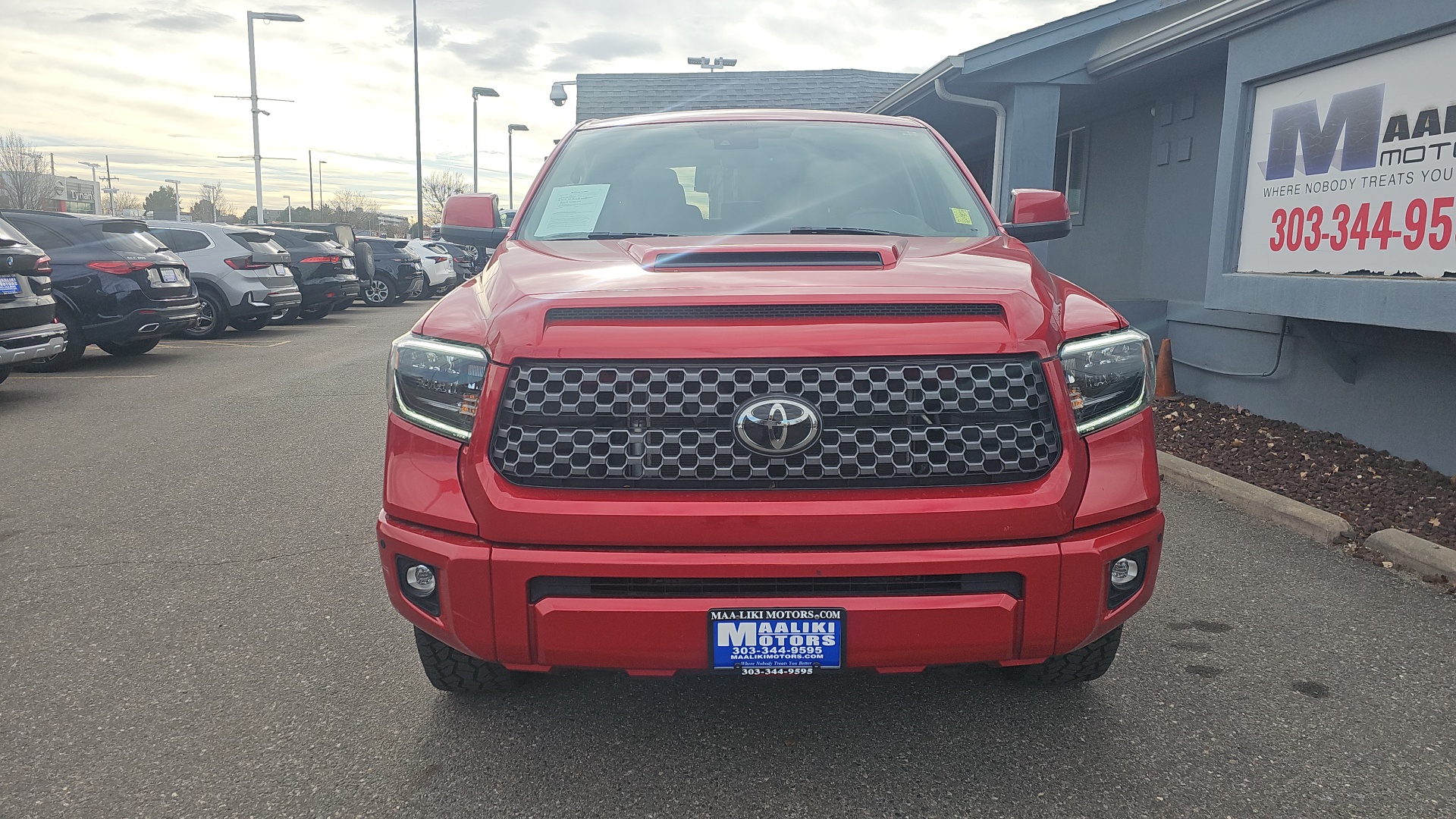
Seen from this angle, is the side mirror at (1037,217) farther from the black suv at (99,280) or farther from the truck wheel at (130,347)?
the truck wheel at (130,347)

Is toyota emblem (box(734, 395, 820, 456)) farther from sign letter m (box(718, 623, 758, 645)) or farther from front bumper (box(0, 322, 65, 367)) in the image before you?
front bumper (box(0, 322, 65, 367))

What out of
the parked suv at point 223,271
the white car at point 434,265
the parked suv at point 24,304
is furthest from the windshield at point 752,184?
the white car at point 434,265

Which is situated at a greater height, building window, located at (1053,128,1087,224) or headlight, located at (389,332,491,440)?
building window, located at (1053,128,1087,224)

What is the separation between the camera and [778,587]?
2.31 m

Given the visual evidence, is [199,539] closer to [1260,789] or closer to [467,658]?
[467,658]

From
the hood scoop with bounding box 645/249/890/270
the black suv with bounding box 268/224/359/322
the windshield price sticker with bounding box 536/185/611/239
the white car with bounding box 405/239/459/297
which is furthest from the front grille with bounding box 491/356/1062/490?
the white car with bounding box 405/239/459/297

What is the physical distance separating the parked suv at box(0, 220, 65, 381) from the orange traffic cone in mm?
8842

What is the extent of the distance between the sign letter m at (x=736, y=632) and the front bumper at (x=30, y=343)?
26.2ft

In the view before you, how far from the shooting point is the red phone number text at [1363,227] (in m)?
5.05

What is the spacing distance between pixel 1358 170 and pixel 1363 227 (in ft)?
1.08

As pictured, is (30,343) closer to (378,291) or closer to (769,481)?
(769,481)

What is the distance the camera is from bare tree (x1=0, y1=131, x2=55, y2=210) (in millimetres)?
58906

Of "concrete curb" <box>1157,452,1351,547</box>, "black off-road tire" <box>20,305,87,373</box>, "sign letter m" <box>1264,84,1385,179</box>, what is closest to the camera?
"concrete curb" <box>1157,452,1351,547</box>

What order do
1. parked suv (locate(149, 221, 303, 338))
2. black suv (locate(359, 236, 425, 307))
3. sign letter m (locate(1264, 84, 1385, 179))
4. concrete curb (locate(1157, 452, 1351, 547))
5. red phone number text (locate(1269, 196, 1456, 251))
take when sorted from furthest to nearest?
black suv (locate(359, 236, 425, 307)) → parked suv (locate(149, 221, 303, 338)) → sign letter m (locate(1264, 84, 1385, 179)) → red phone number text (locate(1269, 196, 1456, 251)) → concrete curb (locate(1157, 452, 1351, 547))
